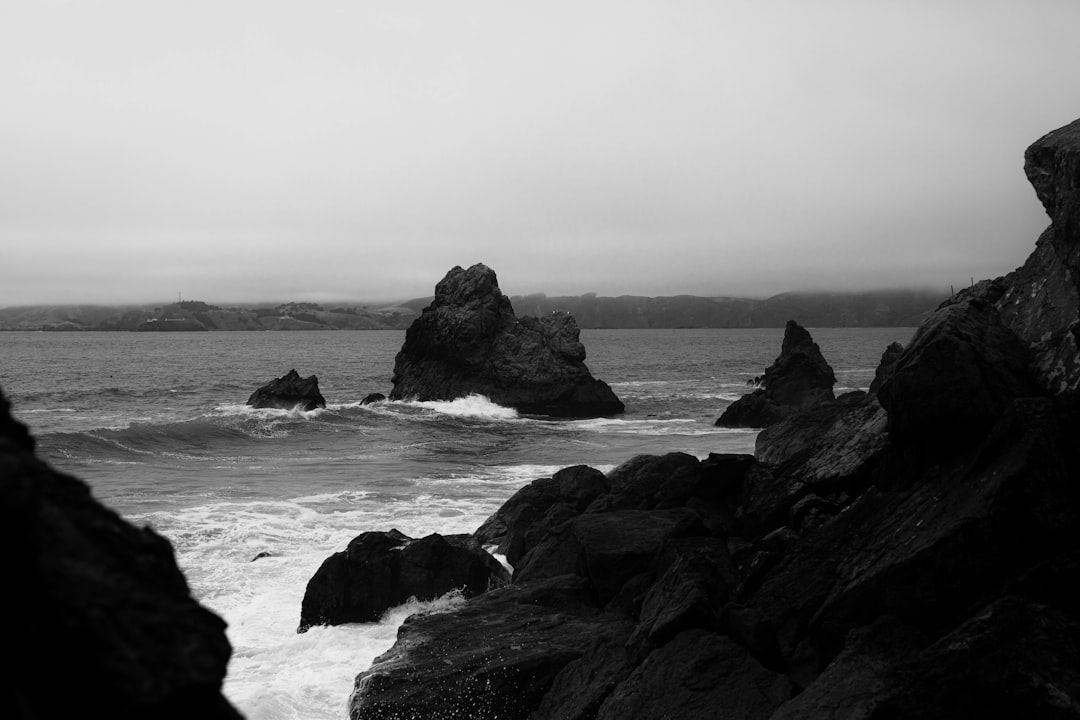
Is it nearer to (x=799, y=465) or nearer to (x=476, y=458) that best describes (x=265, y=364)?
(x=476, y=458)

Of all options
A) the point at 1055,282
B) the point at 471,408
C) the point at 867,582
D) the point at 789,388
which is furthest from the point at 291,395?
the point at 867,582

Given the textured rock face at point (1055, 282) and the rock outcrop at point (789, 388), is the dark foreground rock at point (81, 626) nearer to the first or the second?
the textured rock face at point (1055, 282)

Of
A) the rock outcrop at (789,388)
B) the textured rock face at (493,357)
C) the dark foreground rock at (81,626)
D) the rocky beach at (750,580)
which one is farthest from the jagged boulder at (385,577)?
the textured rock face at (493,357)

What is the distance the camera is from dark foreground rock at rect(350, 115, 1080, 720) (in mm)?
8781

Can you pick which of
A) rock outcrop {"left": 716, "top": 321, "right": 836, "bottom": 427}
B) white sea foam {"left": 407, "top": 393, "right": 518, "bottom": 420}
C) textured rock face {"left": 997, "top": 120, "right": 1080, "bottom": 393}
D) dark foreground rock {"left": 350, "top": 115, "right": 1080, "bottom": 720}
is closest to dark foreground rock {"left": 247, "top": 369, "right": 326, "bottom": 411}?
white sea foam {"left": 407, "top": 393, "right": 518, "bottom": 420}

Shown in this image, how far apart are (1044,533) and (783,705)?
3348mm

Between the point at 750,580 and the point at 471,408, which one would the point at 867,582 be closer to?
the point at 750,580

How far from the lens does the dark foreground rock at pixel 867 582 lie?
8781 millimetres

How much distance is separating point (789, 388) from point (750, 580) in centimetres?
4575

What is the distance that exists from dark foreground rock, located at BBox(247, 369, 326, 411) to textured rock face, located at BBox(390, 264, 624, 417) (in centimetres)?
799

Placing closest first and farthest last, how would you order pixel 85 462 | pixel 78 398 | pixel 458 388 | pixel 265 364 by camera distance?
pixel 85 462
pixel 458 388
pixel 78 398
pixel 265 364

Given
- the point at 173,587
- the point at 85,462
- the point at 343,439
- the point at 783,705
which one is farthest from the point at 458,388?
the point at 173,587

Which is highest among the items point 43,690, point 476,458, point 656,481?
point 43,690

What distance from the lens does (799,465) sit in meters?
16.9
